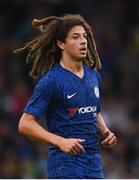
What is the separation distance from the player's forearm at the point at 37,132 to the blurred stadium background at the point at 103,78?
5303 mm

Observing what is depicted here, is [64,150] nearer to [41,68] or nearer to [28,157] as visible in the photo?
[41,68]

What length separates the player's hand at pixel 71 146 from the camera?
21.5 ft

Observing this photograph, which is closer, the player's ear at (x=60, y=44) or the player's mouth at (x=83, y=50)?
the player's mouth at (x=83, y=50)

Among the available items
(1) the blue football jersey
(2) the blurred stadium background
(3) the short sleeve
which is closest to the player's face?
(1) the blue football jersey

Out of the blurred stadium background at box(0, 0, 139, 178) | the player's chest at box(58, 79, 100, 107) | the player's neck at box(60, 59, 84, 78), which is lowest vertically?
the blurred stadium background at box(0, 0, 139, 178)

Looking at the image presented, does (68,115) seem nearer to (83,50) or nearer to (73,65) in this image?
(73,65)

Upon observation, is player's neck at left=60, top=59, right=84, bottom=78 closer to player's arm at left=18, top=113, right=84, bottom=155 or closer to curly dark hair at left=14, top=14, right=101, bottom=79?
curly dark hair at left=14, top=14, right=101, bottom=79

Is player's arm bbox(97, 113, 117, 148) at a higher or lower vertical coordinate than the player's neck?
lower

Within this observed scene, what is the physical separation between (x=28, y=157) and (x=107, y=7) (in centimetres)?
346

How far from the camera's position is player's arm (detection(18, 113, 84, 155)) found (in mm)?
6559

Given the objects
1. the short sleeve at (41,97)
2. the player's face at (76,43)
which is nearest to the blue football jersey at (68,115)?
the short sleeve at (41,97)

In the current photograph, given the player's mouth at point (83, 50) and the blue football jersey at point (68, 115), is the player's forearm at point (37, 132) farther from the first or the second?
the player's mouth at point (83, 50)

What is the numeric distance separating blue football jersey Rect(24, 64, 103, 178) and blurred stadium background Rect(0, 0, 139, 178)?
511cm

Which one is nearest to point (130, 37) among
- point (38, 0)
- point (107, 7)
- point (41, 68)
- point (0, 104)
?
point (107, 7)
